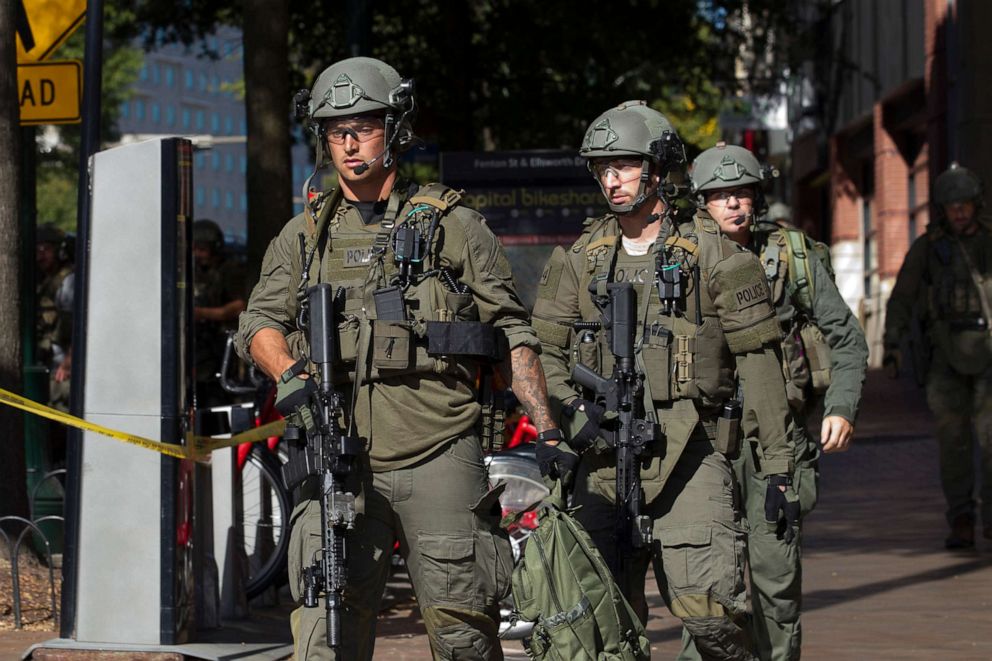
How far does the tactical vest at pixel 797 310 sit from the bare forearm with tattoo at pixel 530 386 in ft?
6.56

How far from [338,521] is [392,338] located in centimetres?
53

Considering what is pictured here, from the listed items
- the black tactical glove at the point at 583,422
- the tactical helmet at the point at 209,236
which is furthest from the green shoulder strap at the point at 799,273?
the tactical helmet at the point at 209,236

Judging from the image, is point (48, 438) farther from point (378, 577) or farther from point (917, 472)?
point (917, 472)

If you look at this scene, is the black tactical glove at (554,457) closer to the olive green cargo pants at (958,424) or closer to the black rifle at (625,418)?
the black rifle at (625,418)

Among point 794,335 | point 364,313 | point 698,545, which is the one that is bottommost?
point 698,545

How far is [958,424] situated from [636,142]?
222 inches

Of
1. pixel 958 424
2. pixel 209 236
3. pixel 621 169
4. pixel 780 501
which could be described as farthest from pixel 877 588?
pixel 209 236

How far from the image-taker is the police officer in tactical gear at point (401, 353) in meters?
5.50

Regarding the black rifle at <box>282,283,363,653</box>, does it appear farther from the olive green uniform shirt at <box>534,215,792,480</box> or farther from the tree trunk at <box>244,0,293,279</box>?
the tree trunk at <box>244,0,293,279</box>

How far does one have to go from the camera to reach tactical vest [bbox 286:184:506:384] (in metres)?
5.50

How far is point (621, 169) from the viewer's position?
629 centimetres

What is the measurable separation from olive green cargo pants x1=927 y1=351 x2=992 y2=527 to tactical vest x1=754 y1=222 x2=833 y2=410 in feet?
12.7

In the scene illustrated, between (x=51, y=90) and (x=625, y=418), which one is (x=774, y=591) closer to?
(x=625, y=418)

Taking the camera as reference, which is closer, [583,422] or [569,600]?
[569,600]
